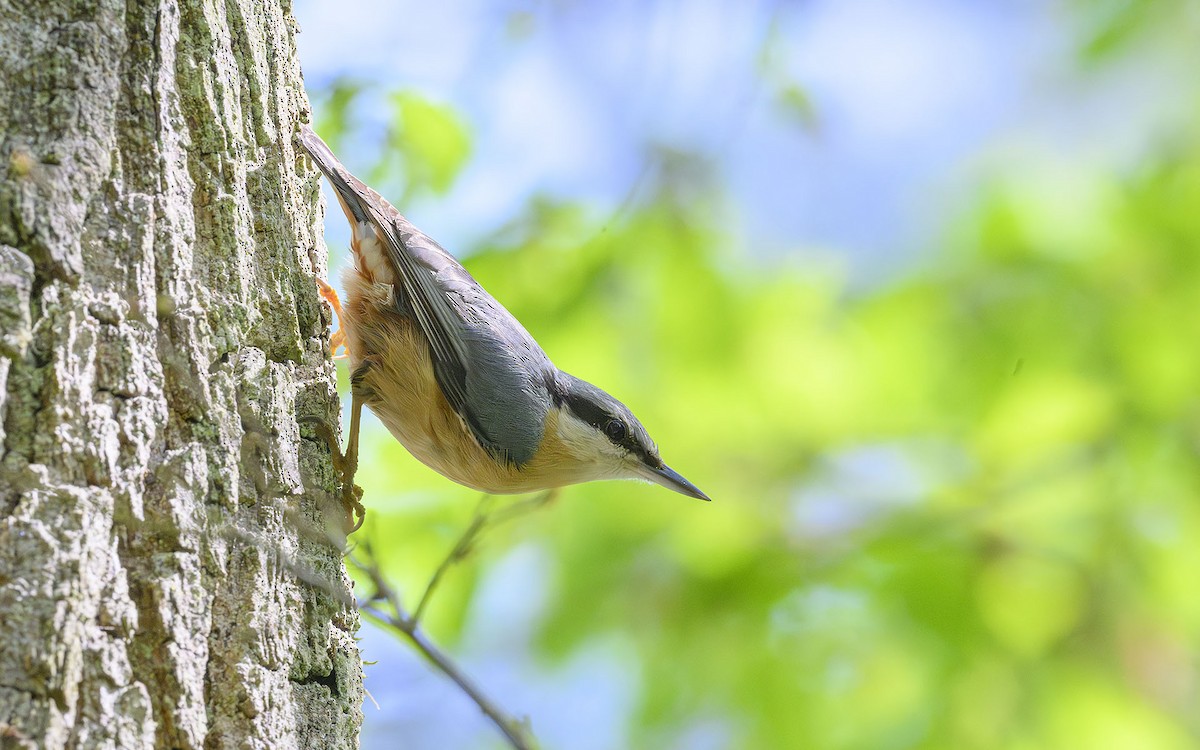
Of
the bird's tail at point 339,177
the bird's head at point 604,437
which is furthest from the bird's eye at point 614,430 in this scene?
the bird's tail at point 339,177

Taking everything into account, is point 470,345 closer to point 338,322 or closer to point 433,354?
point 433,354

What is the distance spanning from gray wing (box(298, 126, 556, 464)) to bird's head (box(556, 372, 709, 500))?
0.26m

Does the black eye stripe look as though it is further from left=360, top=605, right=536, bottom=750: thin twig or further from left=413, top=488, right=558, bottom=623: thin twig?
left=360, top=605, right=536, bottom=750: thin twig

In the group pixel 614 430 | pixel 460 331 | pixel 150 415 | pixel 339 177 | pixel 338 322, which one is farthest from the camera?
pixel 614 430

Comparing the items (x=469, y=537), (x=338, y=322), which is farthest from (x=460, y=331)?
(x=469, y=537)

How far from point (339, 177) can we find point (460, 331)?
0.52m

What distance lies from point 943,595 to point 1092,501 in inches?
25.7

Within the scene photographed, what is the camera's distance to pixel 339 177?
2432mm

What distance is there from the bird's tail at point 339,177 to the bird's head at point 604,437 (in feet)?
2.86

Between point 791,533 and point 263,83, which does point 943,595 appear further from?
point 263,83

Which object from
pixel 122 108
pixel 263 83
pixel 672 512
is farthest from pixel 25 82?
pixel 672 512

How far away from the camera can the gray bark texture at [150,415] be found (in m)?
1.30

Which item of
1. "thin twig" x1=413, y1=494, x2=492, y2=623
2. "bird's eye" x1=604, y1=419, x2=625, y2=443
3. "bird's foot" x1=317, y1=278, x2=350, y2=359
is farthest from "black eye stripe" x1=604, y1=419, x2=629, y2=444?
"bird's foot" x1=317, y1=278, x2=350, y2=359

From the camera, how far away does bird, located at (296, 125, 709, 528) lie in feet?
8.59
